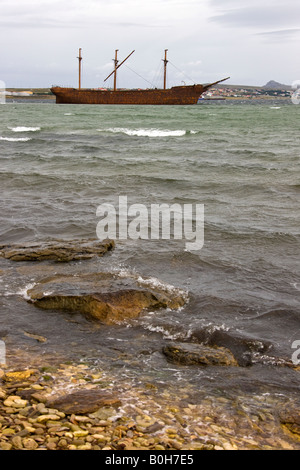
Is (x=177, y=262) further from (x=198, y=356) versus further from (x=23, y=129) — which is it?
(x=23, y=129)

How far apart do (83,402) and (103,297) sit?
2544 mm

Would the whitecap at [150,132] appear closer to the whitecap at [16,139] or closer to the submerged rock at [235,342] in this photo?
the whitecap at [16,139]

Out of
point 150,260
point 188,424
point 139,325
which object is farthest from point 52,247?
point 188,424

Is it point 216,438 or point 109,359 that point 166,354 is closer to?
point 109,359

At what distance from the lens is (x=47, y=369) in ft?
17.7

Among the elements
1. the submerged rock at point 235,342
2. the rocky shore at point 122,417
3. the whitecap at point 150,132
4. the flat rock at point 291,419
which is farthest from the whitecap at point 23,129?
the flat rock at point 291,419

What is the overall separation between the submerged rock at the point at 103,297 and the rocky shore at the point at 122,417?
1.72 m

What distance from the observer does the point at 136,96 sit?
333 feet

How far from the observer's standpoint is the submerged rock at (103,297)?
701 cm

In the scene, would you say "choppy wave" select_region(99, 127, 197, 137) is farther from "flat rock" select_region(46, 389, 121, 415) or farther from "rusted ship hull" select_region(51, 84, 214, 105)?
"rusted ship hull" select_region(51, 84, 214, 105)

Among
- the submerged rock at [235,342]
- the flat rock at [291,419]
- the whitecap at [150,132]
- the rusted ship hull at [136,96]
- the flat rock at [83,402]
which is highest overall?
the rusted ship hull at [136,96]

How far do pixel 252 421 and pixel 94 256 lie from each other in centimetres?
536

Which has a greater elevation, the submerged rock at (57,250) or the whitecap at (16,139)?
the whitecap at (16,139)

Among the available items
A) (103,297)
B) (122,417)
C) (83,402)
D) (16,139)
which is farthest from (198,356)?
(16,139)
